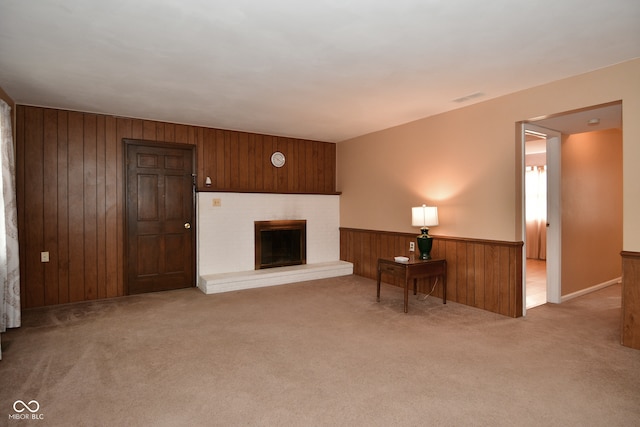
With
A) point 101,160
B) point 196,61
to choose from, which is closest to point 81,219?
point 101,160

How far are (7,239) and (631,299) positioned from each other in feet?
18.1

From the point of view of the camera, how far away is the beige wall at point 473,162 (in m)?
2.82

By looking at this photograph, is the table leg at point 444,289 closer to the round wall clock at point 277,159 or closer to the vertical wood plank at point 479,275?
the vertical wood plank at point 479,275

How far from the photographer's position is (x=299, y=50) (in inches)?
103

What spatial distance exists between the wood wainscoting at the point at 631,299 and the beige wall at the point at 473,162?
0.35 ft

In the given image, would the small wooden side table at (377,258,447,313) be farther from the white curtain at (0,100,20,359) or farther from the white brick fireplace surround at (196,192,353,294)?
the white curtain at (0,100,20,359)

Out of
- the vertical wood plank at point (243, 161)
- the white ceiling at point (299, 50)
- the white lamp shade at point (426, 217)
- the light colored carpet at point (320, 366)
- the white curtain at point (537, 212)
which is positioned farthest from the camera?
the white curtain at point (537, 212)

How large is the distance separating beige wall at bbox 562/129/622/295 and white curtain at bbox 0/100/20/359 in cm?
604

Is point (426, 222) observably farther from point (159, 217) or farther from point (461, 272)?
point (159, 217)

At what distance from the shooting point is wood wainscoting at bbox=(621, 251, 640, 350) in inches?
109

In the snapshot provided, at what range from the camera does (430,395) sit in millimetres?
2131

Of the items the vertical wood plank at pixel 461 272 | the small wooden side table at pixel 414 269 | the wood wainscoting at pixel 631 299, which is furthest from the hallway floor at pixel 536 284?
the wood wainscoting at pixel 631 299

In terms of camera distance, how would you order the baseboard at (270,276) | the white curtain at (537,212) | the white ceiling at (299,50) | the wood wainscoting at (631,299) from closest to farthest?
the white ceiling at (299,50) < the wood wainscoting at (631,299) < the baseboard at (270,276) < the white curtain at (537,212)

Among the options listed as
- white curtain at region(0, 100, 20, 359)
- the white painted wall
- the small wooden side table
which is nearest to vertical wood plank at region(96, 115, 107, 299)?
white curtain at region(0, 100, 20, 359)
